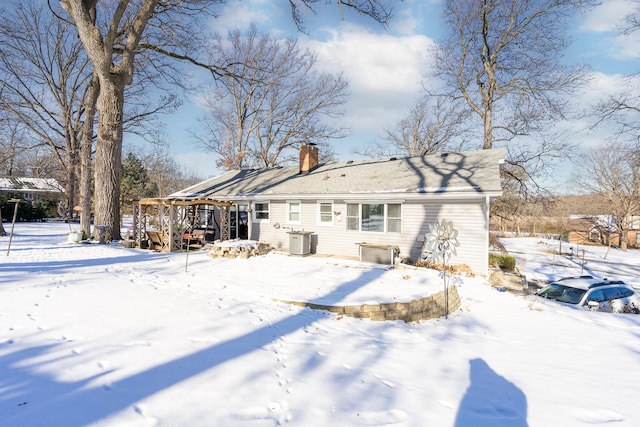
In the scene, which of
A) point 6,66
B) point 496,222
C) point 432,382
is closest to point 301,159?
point 432,382

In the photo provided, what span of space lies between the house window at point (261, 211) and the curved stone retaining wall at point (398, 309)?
26.9 ft

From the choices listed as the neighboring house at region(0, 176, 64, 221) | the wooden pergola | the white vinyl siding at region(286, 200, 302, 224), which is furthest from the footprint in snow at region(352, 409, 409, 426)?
the neighboring house at region(0, 176, 64, 221)

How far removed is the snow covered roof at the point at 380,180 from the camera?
10297 millimetres

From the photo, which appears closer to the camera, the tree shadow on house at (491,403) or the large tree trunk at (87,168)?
the tree shadow on house at (491,403)

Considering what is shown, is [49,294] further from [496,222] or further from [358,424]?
[496,222]

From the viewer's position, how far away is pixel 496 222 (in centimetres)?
3444

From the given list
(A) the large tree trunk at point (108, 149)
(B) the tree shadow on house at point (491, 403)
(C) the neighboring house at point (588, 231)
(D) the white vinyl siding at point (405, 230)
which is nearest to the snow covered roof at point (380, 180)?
(D) the white vinyl siding at point (405, 230)

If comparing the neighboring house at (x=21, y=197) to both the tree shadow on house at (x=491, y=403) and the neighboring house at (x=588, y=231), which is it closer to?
the tree shadow on house at (x=491, y=403)

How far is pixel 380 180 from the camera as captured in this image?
1209 centimetres

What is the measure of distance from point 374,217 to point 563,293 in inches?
255

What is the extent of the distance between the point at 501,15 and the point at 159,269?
2227 cm

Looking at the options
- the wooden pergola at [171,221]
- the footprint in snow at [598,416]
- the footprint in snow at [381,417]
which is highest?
the wooden pergola at [171,221]

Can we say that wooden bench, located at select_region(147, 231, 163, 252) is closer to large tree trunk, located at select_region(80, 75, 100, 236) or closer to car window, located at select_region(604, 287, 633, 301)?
large tree trunk, located at select_region(80, 75, 100, 236)

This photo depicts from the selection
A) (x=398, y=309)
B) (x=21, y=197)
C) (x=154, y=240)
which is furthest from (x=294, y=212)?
(x=21, y=197)
